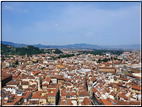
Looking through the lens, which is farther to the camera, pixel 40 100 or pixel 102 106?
pixel 40 100

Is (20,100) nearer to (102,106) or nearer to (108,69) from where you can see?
(102,106)

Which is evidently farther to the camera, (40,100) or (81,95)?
(81,95)

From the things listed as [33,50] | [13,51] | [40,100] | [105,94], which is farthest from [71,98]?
[33,50]

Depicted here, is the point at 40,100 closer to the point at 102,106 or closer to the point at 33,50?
the point at 102,106

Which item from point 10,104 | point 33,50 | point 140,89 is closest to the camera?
point 10,104

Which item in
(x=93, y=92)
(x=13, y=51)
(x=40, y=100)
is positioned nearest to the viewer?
(x=40, y=100)

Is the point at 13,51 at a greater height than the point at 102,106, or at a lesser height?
greater

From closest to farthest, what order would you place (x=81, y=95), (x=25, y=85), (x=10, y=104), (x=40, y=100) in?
(x=10, y=104) < (x=40, y=100) < (x=81, y=95) < (x=25, y=85)

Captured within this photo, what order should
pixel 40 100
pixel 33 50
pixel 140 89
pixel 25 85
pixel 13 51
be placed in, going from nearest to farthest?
pixel 40 100 → pixel 140 89 → pixel 25 85 → pixel 13 51 → pixel 33 50

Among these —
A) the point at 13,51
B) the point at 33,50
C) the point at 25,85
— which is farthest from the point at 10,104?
the point at 33,50
